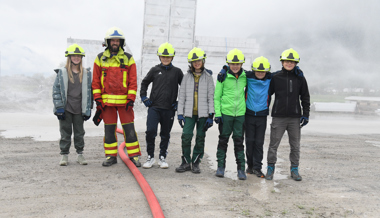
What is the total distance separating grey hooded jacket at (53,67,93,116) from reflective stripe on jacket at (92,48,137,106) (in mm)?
226

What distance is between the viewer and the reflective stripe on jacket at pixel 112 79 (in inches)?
185

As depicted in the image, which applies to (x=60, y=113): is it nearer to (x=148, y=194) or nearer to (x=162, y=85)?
(x=162, y=85)

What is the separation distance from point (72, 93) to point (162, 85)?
1.38 meters

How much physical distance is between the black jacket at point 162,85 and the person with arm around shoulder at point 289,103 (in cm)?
148

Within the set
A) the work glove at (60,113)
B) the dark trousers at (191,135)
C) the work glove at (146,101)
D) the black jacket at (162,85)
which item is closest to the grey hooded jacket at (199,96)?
the dark trousers at (191,135)

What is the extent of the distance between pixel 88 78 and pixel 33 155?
6.05 ft

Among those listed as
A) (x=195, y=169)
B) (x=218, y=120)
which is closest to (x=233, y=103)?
(x=218, y=120)

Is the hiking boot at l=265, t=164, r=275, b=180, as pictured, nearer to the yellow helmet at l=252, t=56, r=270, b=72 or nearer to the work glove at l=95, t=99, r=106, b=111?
the yellow helmet at l=252, t=56, r=270, b=72

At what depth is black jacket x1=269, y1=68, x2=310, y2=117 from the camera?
4.52 m

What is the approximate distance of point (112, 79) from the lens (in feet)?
15.4

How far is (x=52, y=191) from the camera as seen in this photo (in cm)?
371

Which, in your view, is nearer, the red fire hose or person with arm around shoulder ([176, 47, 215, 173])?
the red fire hose

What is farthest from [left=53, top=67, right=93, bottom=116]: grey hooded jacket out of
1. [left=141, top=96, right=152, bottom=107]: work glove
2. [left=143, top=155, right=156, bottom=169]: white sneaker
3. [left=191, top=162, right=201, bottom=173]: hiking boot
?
[left=191, top=162, right=201, bottom=173]: hiking boot

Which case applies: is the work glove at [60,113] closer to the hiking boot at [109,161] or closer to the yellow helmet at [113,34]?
the hiking boot at [109,161]
